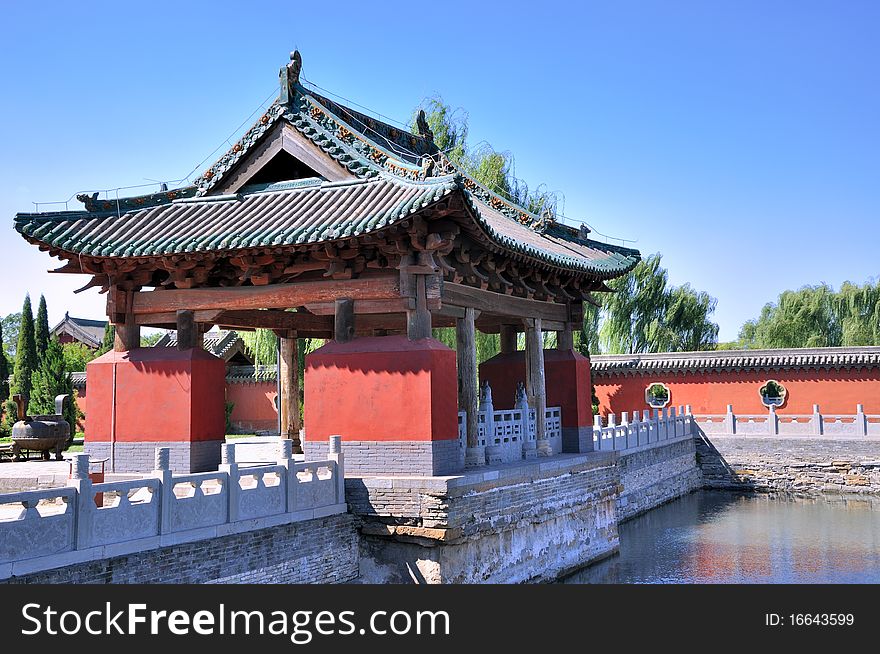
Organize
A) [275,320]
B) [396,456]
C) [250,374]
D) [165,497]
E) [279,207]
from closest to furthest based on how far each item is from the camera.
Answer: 1. [165,497]
2. [396,456]
3. [279,207]
4. [275,320]
5. [250,374]

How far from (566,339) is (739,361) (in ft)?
60.7

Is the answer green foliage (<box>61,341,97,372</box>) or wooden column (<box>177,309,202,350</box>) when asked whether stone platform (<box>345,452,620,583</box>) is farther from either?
green foliage (<box>61,341,97,372</box>)

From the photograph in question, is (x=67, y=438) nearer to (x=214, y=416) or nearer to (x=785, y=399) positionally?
(x=214, y=416)

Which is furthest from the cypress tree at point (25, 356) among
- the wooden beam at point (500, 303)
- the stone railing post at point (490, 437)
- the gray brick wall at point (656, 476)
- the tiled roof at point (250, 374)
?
the stone railing post at point (490, 437)

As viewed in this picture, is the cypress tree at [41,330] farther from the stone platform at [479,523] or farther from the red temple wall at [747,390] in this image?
the stone platform at [479,523]

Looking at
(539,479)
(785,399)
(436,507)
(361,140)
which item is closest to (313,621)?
(436,507)

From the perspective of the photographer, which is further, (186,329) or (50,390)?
(50,390)

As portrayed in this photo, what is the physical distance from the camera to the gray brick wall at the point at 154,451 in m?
11.7

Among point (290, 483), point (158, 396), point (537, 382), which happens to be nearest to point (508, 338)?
point (537, 382)

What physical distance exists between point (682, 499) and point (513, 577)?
1466 cm

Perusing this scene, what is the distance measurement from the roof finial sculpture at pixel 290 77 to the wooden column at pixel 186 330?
3.37 metres

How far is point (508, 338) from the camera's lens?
16641 millimetres

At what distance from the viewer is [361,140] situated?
12477mm

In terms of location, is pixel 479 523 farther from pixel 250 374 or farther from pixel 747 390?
pixel 747 390
